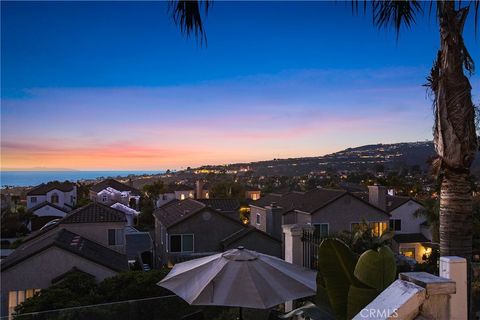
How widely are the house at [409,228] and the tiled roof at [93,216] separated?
21.5m

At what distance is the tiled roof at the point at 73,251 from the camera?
1631 cm

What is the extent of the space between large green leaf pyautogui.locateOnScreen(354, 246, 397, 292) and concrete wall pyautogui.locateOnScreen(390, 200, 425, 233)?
103ft

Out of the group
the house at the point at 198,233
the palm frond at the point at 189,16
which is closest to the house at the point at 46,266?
the house at the point at 198,233

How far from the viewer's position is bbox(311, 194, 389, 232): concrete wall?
27891 mm

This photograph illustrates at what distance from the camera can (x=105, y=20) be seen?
1662cm

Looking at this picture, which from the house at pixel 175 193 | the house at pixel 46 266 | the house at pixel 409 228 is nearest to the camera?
the house at pixel 46 266

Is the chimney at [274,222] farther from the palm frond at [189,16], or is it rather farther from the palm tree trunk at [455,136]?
the palm frond at [189,16]

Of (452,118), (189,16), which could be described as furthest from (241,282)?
(452,118)

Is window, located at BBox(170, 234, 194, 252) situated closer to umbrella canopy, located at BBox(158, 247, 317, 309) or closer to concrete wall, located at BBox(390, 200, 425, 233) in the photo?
umbrella canopy, located at BBox(158, 247, 317, 309)

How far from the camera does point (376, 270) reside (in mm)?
5578

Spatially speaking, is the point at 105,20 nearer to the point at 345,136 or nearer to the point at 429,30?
the point at 429,30

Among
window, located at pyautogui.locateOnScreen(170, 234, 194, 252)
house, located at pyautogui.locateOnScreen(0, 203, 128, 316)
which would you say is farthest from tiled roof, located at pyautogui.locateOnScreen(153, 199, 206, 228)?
house, located at pyautogui.locateOnScreen(0, 203, 128, 316)

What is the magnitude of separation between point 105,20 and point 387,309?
16.2 metres

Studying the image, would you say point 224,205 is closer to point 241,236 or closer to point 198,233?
point 198,233
